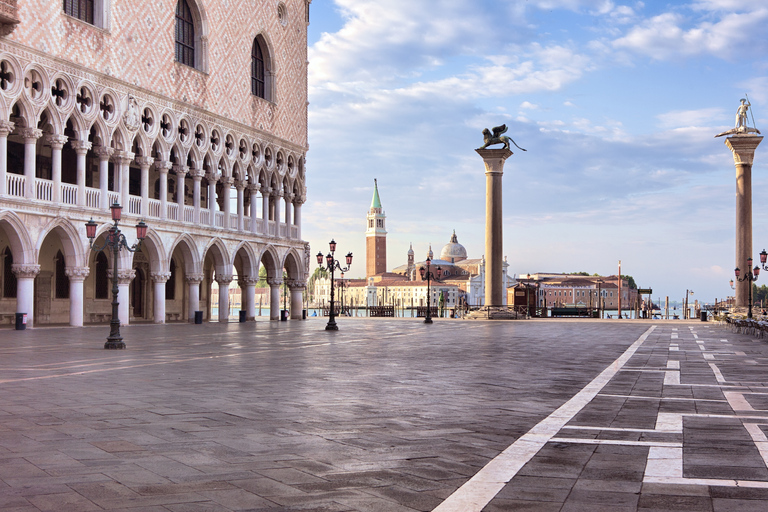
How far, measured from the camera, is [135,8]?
31.0 meters

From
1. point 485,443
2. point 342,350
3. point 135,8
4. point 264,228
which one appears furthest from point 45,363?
point 264,228

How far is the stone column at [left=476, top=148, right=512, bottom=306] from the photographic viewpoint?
39625 millimetres

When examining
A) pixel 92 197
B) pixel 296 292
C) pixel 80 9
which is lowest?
pixel 296 292

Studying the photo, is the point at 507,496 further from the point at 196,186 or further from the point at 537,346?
the point at 196,186

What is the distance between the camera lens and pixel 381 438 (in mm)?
6305

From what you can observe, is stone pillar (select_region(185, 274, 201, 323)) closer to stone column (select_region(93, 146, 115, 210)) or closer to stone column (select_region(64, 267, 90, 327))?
stone column (select_region(93, 146, 115, 210))

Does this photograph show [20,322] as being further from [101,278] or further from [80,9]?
[80,9]

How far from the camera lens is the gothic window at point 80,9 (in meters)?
28.2

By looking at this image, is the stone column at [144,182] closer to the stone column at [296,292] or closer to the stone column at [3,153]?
the stone column at [3,153]

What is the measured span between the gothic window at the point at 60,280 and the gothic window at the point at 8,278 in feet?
6.47

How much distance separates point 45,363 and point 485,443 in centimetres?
966

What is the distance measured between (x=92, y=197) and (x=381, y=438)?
25.7 m

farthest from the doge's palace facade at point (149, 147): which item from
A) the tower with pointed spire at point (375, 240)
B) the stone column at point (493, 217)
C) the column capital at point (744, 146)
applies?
the tower with pointed spire at point (375, 240)

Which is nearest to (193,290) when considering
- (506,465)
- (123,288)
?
(123,288)
